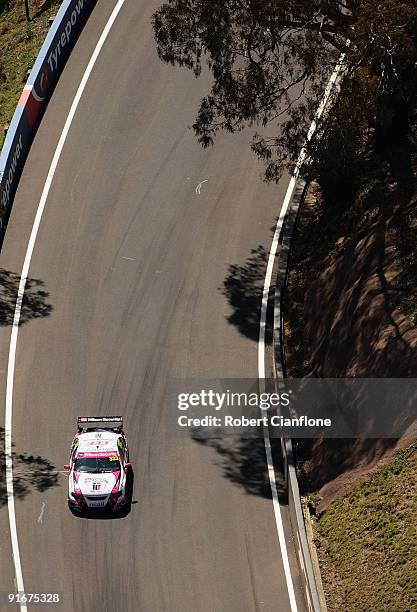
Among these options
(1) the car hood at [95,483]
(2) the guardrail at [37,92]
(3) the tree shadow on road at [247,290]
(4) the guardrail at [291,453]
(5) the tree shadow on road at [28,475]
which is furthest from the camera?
(2) the guardrail at [37,92]

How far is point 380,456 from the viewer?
33594 mm

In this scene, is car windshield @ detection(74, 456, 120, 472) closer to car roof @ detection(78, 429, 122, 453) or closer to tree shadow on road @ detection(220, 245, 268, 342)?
car roof @ detection(78, 429, 122, 453)

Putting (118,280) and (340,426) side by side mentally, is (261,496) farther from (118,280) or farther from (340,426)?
(118,280)

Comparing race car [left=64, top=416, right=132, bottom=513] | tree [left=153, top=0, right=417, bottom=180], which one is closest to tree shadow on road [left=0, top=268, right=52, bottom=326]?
race car [left=64, top=416, right=132, bottom=513]

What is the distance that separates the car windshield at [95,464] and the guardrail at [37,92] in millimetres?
11689

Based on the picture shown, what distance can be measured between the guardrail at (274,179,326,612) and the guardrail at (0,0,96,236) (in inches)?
428

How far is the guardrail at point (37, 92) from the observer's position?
43438 mm

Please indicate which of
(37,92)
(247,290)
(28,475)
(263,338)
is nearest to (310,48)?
(247,290)

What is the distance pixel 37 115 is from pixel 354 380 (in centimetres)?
1896

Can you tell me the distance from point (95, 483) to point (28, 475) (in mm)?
2720

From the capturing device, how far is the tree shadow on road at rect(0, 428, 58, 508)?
116ft

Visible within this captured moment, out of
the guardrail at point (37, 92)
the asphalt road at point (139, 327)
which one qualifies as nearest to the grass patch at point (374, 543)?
the asphalt road at point (139, 327)

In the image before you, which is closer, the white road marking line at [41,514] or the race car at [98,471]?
the race car at [98,471]

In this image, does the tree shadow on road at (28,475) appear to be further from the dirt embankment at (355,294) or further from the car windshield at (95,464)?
the dirt embankment at (355,294)
